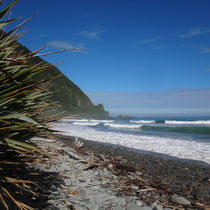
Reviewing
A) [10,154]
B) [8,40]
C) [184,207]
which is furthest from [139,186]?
[8,40]

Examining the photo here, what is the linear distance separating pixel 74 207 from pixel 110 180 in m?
1.40

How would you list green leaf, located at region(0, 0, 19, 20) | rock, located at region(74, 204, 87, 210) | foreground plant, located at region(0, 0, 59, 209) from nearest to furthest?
foreground plant, located at region(0, 0, 59, 209), green leaf, located at region(0, 0, 19, 20), rock, located at region(74, 204, 87, 210)

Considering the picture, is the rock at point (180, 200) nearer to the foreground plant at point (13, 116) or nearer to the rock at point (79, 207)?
the rock at point (79, 207)

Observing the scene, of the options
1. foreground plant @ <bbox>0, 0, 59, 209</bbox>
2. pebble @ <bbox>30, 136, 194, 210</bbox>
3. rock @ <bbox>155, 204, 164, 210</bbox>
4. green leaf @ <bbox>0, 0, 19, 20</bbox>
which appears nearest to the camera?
foreground plant @ <bbox>0, 0, 59, 209</bbox>

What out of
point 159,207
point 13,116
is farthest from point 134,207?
point 13,116

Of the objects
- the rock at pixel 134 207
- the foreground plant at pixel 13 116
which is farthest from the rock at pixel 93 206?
the foreground plant at pixel 13 116

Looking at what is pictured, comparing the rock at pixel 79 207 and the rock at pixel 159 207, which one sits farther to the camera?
the rock at pixel 159 207

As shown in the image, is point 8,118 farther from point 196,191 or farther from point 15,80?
point 196,191

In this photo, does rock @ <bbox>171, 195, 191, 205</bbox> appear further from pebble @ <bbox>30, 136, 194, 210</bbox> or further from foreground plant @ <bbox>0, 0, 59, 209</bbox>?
foreground plant @ <bbox>0, 0, 59, 209</bbox>

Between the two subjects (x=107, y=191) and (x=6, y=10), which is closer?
(x=6, y=10)

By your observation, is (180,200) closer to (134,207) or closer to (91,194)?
(134,207)

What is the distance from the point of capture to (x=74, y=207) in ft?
10.1

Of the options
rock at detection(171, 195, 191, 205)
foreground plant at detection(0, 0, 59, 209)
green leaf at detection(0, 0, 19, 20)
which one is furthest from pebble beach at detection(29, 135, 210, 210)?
green leaf at detection(0, 0, 19, 20)

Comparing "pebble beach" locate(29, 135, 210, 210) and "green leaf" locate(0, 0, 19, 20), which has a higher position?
"green leaf" locate(0, 0, 19, 20)
